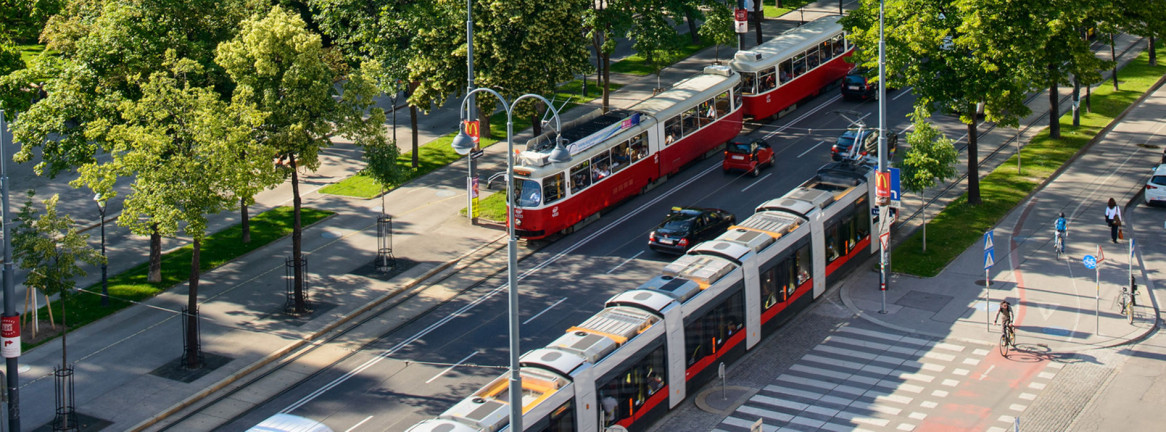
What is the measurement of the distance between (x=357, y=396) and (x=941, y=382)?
1738cm

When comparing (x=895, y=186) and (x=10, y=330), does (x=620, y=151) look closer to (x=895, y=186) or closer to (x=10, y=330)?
(x=895, y=186)

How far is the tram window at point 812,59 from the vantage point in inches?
2643

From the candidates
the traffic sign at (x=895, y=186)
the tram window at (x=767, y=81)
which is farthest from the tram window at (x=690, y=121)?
the traffic sign at (x=895, y=186)

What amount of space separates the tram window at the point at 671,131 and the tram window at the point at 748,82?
719 centimetres

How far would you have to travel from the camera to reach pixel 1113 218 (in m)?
50.0

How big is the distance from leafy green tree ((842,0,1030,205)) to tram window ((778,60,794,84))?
487 inches

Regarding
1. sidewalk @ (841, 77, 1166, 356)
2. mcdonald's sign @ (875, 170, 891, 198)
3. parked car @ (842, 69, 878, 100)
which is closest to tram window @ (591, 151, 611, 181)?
sidewalk @ (841, 77, 1166, 356)

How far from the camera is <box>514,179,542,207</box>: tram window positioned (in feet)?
167

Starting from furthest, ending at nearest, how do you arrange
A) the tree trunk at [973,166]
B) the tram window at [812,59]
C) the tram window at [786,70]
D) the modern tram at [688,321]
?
1. the tram window at [812,59]
2. the tram window at [786,70]
3. the tree trunk at [973,166]
4. the modern tram at [688,321]

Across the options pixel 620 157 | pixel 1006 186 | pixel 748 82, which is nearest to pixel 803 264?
pixel 620 157

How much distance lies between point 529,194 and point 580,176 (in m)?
2.64

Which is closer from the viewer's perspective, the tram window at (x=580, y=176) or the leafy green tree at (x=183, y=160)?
the leafy green tree at (x=183, y=160)

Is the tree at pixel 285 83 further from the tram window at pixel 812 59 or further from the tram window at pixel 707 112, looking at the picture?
the tram window at pixel 812 59

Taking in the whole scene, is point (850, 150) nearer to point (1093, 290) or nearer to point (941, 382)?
point (1093, 290)
